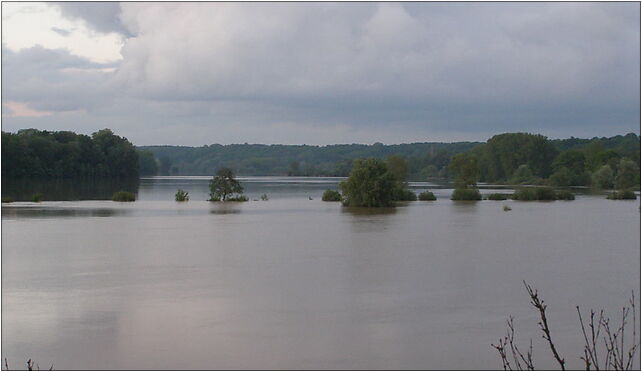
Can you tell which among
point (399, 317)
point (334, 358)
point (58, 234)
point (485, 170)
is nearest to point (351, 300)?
point (399, 317)

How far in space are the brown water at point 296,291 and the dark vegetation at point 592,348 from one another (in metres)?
0.16

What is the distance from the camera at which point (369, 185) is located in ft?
85.2

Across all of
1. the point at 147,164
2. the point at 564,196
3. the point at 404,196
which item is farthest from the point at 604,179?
the point at 147,164

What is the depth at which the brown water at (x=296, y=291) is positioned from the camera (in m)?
5.86

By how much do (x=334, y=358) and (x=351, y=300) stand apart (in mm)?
2274

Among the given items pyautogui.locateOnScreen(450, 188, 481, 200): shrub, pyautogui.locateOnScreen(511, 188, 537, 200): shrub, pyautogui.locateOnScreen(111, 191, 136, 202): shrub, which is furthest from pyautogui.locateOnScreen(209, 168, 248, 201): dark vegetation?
pyautogui.locateOnScreen(511, 188, 537, 200): shrub

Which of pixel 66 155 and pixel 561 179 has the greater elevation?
pixel 66 155

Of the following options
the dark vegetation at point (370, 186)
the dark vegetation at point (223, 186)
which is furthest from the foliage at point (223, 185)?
the dark vegetation at point (370, 186)

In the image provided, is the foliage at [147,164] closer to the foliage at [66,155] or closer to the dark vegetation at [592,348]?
the foliage at [66,155]

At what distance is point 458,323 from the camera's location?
267 inches

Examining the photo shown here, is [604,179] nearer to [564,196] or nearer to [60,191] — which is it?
[564,196]

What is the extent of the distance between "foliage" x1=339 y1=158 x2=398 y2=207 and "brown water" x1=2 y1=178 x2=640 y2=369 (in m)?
8.55

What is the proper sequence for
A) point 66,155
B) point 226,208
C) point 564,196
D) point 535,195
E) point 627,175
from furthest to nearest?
point 66,155 → point 627,175 → point 564,196 → point 535,195 → point 226,208

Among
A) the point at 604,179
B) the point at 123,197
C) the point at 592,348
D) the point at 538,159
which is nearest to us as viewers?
the point at 592,348
